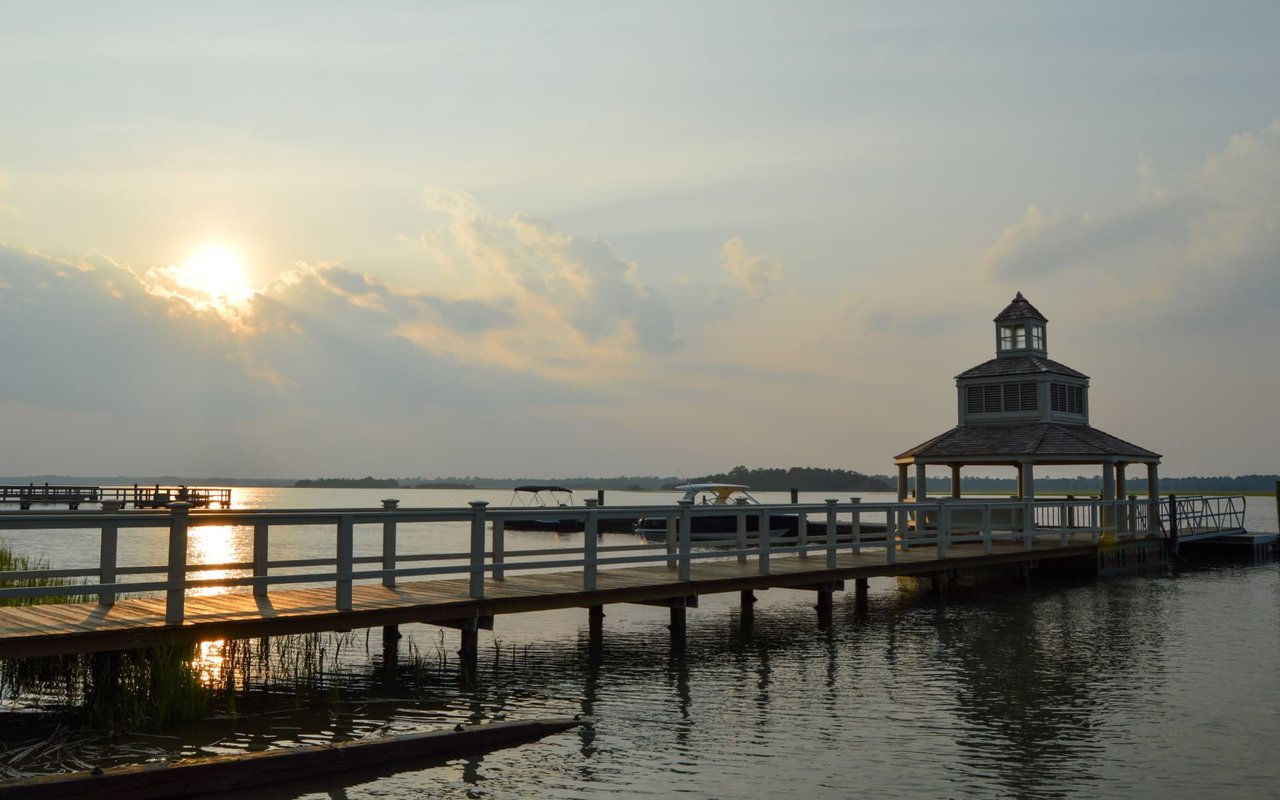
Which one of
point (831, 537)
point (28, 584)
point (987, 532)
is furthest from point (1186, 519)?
point (28, 584)

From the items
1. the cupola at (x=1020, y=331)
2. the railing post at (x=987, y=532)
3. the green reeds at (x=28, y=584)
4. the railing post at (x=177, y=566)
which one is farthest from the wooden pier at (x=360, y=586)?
the cupola at (x=1020, y=331)

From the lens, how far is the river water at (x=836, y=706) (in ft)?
33.4

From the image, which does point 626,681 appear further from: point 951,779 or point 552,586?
point 951,779

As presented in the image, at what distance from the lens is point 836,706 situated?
13.7 meters

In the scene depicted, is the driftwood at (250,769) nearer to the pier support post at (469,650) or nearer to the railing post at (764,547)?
the pier support post at (469,650)

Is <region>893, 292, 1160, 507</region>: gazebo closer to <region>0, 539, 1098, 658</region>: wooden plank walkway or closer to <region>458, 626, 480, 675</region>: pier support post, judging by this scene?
<region>0, 539, 1098, 658</region>: wooden plank walkway

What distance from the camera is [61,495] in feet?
229

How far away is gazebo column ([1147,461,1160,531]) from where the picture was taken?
35438 mm

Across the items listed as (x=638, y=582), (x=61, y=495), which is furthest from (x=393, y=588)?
(x=61, y=495)

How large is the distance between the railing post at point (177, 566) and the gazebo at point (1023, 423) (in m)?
25.5

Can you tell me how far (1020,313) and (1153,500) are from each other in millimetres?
7422

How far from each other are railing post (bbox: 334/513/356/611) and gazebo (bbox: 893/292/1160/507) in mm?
23390

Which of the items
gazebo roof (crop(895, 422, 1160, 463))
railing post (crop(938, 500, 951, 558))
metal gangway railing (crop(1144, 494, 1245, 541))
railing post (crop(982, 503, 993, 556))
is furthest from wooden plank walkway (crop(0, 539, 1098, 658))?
metal gangway railing (crop(1144, 494, 1245, 541))

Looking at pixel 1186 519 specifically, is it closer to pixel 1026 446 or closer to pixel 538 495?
pixel 1026 446
